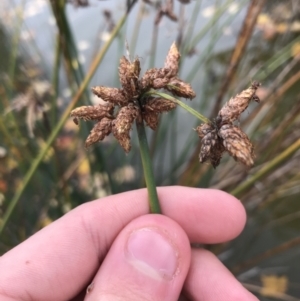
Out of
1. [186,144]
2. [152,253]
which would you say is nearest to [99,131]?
[152,253]

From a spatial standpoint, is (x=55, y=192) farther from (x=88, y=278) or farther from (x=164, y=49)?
(x=164, y=49)

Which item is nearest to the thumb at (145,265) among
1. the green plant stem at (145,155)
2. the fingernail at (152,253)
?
the fingernail at (152,253)

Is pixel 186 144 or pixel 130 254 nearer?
pixel 130 254

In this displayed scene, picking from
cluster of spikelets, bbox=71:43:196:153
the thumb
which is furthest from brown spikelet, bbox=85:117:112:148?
the thumb

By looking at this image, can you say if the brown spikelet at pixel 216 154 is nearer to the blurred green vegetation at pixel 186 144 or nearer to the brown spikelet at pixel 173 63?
the brown spikelet at pixel 173 63

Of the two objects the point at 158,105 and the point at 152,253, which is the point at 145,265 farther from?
the point at 158,105

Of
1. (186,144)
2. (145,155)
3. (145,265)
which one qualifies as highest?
(145,155)

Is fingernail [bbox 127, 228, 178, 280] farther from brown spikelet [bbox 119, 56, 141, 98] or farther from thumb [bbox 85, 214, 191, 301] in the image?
brown spikelet [bbox 119, 56, 141, 98]
